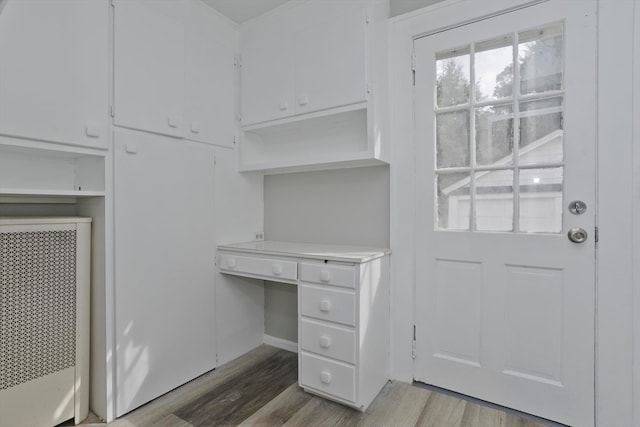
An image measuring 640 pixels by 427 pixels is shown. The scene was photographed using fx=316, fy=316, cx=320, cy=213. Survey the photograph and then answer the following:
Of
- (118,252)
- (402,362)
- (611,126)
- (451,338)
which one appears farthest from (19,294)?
(611,126)

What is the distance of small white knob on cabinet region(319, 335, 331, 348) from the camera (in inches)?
65.7

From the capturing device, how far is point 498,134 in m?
1.67

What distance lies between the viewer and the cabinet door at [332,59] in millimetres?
1763

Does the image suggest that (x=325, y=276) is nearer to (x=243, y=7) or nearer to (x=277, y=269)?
(x=277, y=269)

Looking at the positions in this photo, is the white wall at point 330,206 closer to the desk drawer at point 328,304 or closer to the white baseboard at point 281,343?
the desk drawer at point 328,304

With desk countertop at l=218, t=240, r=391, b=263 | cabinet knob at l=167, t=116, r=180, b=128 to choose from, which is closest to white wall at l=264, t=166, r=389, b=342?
desk countertop at l=218, t=240, r=391, b=263

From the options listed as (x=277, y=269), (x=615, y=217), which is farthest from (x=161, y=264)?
(x=615, y=217)

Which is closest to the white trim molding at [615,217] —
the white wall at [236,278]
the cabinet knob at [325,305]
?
the cabinet knob at [325,305]

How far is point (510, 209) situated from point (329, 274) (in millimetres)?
1000

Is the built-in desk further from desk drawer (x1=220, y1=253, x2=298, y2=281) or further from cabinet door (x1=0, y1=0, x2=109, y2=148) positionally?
cabinet door (x1=0, y1=0, x2=109, y2=148)

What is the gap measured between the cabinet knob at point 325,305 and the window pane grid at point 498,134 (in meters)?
0.78

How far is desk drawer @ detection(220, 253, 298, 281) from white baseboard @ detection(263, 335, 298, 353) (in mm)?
712

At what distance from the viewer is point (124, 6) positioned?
1.60 meters

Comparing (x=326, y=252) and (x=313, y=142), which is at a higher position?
(x=313, y=142)
